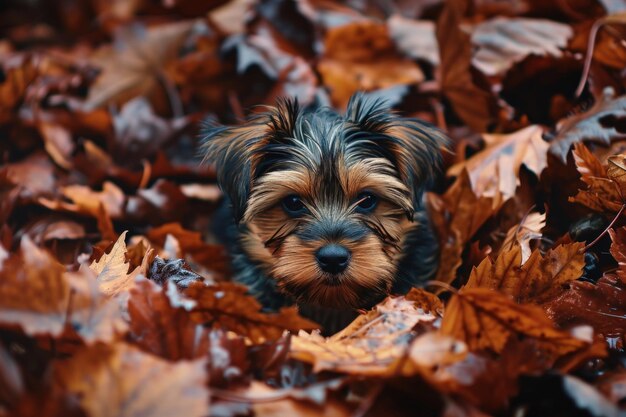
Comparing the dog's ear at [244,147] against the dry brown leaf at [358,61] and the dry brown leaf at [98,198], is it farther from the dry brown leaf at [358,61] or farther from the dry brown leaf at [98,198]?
the dry brown leaf at [358,61]

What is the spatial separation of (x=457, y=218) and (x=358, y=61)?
77.4 inches

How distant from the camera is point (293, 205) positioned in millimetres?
3930

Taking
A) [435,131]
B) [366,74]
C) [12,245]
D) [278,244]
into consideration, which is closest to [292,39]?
[366,74]

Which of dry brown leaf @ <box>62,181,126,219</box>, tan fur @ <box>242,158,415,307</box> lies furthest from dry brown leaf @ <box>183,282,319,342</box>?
dry brown leaf @ <box>62,181,126,219</box>

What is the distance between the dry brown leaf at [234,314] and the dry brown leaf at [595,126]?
2.06 m

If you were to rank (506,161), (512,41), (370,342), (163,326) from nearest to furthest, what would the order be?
(163,326) → (370,342) → (506,161) → (512,41)

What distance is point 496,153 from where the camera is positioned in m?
4.22

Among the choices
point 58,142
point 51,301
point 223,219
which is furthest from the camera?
point 58,142

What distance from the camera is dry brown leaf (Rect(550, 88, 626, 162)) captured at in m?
3.79

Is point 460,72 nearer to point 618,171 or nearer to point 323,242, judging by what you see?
point 618,171

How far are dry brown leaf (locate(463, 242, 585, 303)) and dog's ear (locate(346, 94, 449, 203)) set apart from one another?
94 centimetres

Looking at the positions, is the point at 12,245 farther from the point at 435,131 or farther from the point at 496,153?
the point at 496,153

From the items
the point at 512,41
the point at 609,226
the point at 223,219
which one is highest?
the point at 512,41

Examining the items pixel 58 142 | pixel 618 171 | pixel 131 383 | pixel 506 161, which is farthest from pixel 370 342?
pixel 58 142
